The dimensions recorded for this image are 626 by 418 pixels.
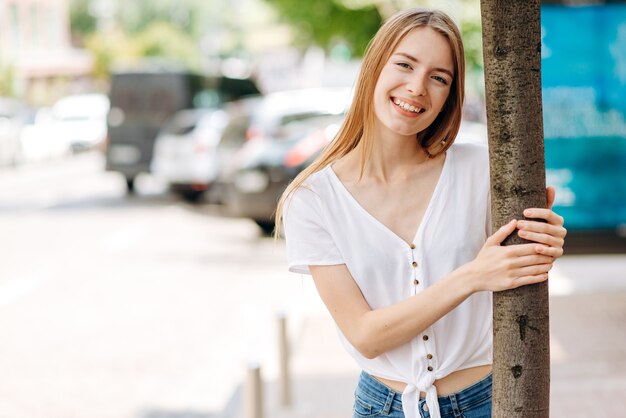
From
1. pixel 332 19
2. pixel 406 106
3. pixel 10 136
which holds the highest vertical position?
pixel 332 19

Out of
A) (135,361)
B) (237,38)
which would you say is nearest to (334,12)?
(135,361)

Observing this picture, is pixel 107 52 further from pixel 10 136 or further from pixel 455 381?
pixel 455 381

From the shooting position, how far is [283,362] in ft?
20.5

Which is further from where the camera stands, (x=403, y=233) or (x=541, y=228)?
(x=403, y=233)

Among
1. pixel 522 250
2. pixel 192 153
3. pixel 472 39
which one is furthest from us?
pixel 472 39

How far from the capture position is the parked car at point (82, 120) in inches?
1435

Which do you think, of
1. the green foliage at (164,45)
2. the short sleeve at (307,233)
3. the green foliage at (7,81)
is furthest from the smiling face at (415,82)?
the green foliage at (164,45)

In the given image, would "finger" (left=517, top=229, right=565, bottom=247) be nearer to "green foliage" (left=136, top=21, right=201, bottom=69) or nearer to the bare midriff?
the bare midriff

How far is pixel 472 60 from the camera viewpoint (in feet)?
65.0

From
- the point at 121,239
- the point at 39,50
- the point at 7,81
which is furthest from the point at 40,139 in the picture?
the point at 39,50

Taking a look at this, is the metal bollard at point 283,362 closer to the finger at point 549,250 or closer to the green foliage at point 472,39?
the finger at point 549,250

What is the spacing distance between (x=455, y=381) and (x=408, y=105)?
0.68 meters

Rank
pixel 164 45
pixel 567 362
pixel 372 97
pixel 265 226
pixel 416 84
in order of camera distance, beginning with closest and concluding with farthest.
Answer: pixel 416 84 → pixel 372 97 → pixel 567 362 → pixel 265 226 → pixel 164 45

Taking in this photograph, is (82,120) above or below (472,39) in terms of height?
above
